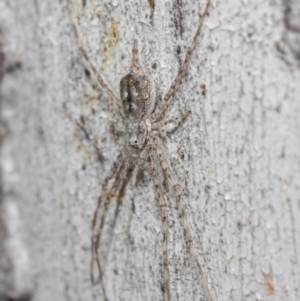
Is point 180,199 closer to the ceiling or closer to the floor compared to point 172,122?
closer to the floor

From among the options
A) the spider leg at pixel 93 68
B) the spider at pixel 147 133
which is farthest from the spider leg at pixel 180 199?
the spider leg at pixel 93 68

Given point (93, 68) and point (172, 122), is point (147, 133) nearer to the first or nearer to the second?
point (172, 122)

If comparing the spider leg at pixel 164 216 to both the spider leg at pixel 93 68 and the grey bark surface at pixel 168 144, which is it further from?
the spider leg at pixel 93 68

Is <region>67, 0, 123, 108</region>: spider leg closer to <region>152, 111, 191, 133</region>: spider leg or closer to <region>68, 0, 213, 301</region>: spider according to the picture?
<region>68, 0, 213, 301</region>: spider

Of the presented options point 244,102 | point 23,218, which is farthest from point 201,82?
point 23,218

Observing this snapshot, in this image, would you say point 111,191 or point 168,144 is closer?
point 168,144

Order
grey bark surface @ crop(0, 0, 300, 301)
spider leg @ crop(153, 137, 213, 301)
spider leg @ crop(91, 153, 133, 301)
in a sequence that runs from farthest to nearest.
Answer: spider leg @ crop(91, 153, 133, 301), spider leg @ crop(153, 137, 213, 301), grey bark surface @ crop(0, 0, 300, 301)

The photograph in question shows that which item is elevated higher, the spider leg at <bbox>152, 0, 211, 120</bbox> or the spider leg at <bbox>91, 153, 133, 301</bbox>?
the spider leg at <bbox>152, 0, 211, 120</bbox>

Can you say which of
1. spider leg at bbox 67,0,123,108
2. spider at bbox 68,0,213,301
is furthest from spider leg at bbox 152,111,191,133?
spider leg at bbox 67,0,123,108

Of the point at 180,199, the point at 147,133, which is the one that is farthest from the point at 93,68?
the point at 180,199

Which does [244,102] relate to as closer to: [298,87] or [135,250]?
[298,87]
